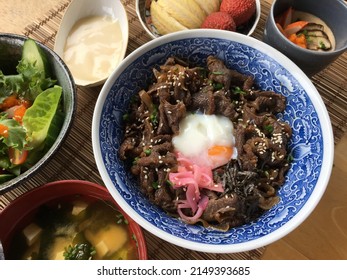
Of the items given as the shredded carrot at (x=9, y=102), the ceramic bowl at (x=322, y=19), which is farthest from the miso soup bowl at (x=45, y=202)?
the ceramic bowl at (x=322, y=19)

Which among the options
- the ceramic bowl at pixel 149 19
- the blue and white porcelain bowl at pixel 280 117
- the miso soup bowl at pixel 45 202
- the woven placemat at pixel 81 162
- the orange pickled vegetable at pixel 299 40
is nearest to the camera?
the blue and white porcelain bowl at pixel 280 117

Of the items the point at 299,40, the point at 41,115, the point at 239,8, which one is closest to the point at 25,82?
the point at 41,115

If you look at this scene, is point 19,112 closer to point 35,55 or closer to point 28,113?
point 28,113

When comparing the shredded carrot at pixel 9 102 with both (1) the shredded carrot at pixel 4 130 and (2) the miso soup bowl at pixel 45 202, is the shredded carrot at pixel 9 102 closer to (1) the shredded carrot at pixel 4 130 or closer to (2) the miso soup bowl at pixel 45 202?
(1) the shredded carrot at pixel 4 130

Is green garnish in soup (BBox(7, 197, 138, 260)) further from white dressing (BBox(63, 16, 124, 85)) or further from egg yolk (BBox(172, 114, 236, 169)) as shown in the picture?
white dressing (BBox(63, 16, 124, 85))

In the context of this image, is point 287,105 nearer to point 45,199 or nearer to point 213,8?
point 213,8

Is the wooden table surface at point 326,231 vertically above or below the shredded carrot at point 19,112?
below
